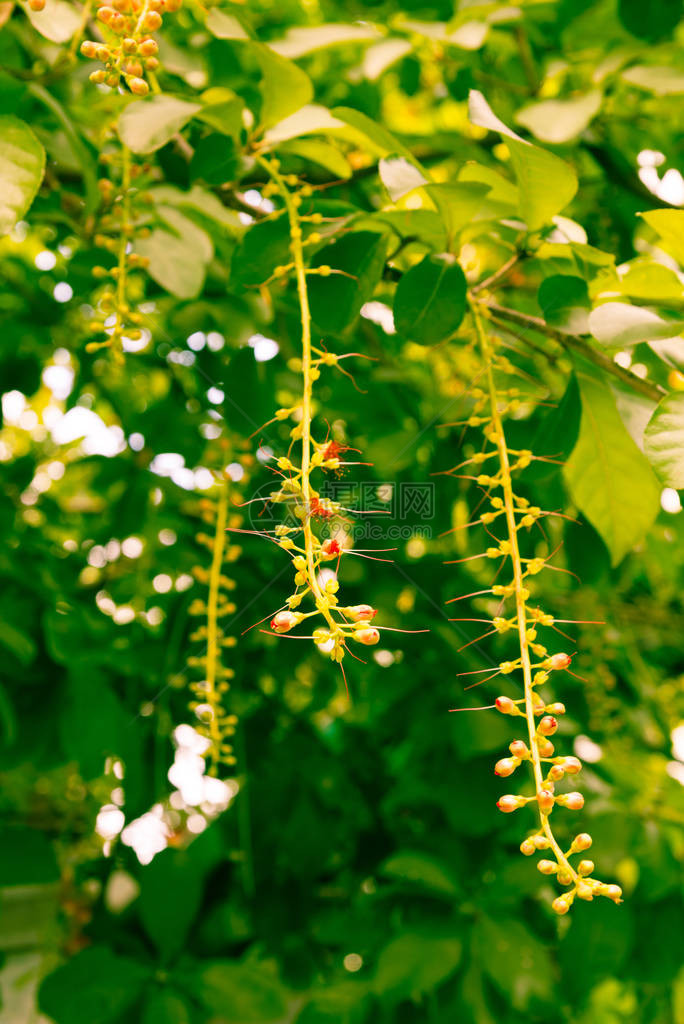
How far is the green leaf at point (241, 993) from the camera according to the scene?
0.98 m

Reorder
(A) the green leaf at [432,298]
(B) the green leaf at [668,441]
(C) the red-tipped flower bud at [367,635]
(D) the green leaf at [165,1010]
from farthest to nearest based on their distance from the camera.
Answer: (D) the green leaf at [165,1010] < (A) the green leaf at [432,298] < (B) the green leaf at [668,441] < (C) the red-tipped flower bud at [367,635]

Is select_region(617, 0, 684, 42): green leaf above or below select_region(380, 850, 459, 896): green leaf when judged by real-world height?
above

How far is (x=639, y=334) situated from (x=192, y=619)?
70 cm

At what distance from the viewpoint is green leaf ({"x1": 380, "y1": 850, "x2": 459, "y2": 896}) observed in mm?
995

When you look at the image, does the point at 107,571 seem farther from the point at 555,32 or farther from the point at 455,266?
the point at 555,32

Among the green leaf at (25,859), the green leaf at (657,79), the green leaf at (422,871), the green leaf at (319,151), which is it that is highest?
the green leaf at (657,79)

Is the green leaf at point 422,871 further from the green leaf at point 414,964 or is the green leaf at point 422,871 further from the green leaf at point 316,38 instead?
the green leaf at point 316,38

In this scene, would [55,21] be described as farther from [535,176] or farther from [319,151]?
[535,176]

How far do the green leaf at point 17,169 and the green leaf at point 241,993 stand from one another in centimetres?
98

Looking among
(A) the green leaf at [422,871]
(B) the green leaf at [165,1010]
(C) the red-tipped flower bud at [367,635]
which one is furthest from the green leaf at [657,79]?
(B) the green leaf at [165,1010]

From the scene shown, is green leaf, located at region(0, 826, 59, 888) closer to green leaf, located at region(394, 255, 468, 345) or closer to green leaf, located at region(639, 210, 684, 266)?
green leaf, located at region(394, 255, 468, 345)

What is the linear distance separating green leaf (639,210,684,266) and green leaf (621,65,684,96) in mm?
360

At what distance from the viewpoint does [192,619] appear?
1.04m

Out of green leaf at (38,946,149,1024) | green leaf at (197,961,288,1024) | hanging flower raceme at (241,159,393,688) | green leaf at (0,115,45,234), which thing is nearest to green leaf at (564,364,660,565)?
hanging flower raceme at (241,159,393,688)
